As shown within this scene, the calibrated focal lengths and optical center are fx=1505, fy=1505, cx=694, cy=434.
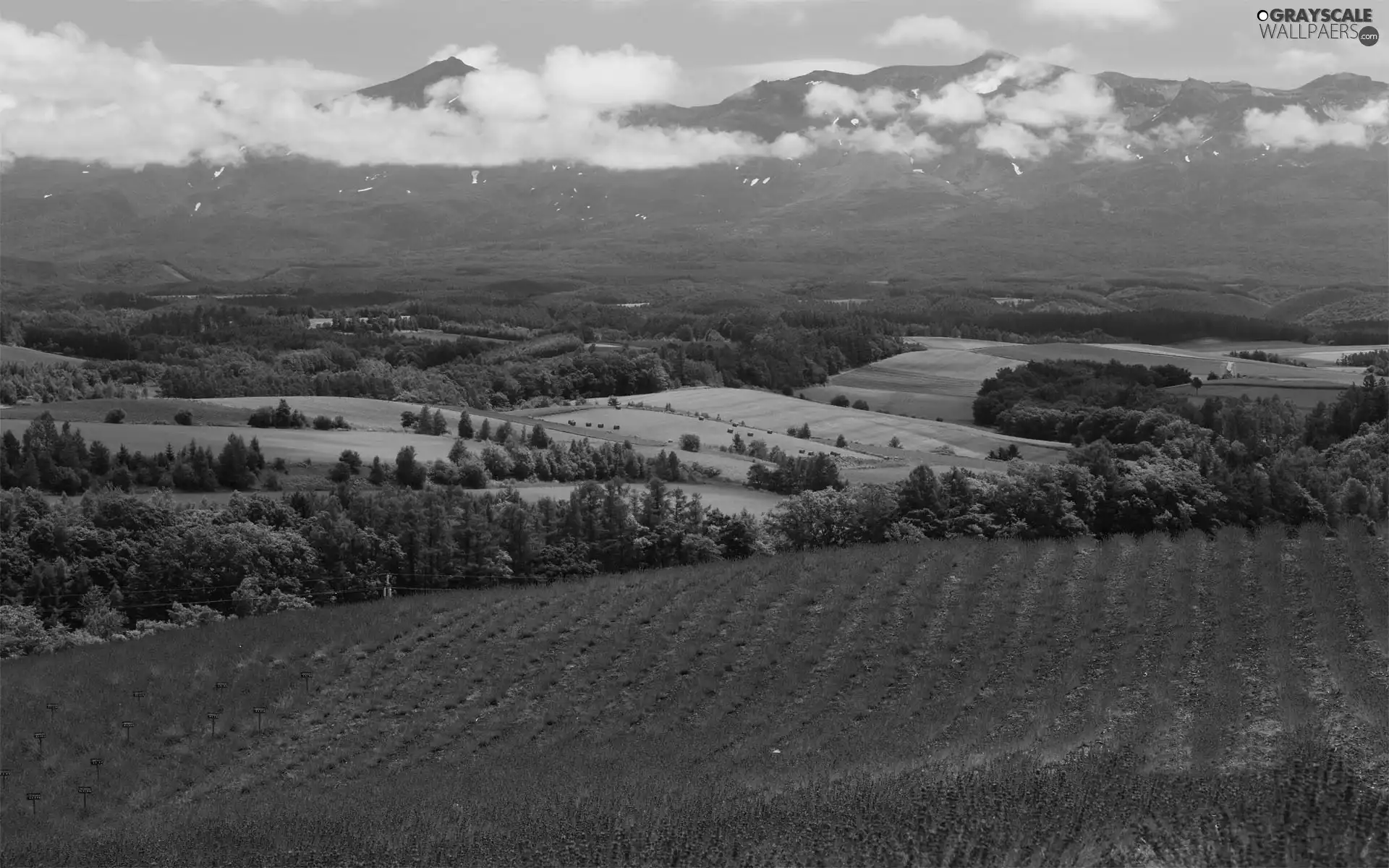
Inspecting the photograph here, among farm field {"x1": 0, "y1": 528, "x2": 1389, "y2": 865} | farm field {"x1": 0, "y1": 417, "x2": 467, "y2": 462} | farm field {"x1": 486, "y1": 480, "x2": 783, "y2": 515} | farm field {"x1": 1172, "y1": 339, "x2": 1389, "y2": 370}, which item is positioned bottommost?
farm field {"x1": 1172, "y1": 339, "x2": 1389, "y2": 370}

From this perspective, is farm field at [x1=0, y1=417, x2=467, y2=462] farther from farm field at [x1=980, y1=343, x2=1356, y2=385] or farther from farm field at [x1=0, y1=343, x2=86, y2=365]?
farm field at [x1=980, y1=343, x2=1356, y2=385]

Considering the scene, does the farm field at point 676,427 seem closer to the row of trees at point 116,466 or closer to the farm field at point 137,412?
the farm field at point 137,412

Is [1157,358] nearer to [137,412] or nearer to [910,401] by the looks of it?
[910,401]

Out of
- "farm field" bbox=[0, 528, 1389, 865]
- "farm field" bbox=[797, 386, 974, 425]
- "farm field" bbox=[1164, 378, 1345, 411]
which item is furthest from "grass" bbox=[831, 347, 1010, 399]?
"farm field" bbox=[0, 528, 1389, 865]

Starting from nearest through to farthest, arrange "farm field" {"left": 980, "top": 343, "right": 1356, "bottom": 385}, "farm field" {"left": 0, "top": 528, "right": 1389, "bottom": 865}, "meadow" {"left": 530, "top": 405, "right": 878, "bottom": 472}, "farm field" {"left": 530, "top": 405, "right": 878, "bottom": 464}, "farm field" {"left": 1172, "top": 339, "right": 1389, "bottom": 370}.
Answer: "farm field" {"left": 0, "top": 528, "right": 1389, "bottom": 865} → "farm field" {"left": 530, "top": 405, "right": 878, "bottom": 464} → "meadow" {"left": 530, "top": 405, "right": 878, "bottom": 472} → "farm field" {"left": 980, "top": 343, "right": 1356, "bottom": 385} → "farm field" {"left": 1172, "top": 339, "right": 1389, "bottom": 370}

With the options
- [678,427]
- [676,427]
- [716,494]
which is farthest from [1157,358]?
[716,494]

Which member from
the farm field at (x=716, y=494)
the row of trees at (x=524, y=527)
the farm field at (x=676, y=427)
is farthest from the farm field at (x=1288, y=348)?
the row of trees at (x=524, y=527)

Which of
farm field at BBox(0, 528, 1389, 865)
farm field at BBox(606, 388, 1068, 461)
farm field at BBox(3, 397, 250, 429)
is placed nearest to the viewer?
farm field at BBox(0, 528, 1389, 865)
